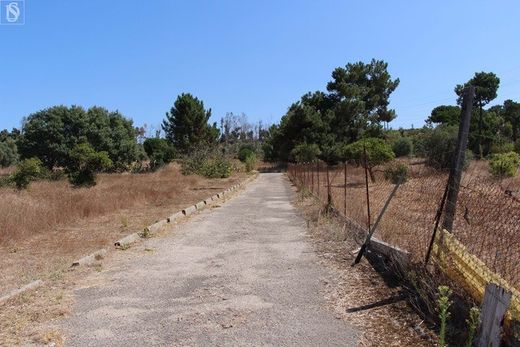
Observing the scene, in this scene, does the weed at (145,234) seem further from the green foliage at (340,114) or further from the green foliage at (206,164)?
the green foliage at (340,114)

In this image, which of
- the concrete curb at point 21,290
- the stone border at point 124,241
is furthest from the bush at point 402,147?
the concrete curb at point 21,290

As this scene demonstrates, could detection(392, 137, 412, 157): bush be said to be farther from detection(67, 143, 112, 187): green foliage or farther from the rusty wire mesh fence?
the rusty wire mesh fence

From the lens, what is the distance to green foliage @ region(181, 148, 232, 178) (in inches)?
1395

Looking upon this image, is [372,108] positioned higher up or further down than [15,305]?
higher up

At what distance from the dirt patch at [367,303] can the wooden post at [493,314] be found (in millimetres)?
559

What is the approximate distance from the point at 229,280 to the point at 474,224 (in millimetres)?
3209

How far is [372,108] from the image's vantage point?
55.6 meters

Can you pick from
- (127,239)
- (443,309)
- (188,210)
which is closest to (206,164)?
(188,210)

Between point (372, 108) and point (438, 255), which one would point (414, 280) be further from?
point (372, 108)

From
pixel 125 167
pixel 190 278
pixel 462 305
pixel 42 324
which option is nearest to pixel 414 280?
pixel 462 305

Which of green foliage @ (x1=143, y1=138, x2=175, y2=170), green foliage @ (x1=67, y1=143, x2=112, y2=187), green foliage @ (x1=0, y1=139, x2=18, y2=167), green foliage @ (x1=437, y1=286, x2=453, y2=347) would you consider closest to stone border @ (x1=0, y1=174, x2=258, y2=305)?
green foliage @ (x1=437, y1=286, x2=453, y2=347)

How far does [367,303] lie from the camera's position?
16.5ft

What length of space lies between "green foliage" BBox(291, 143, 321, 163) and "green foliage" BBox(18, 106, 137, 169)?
18.4 m

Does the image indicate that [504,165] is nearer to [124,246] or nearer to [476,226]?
[476,226]
